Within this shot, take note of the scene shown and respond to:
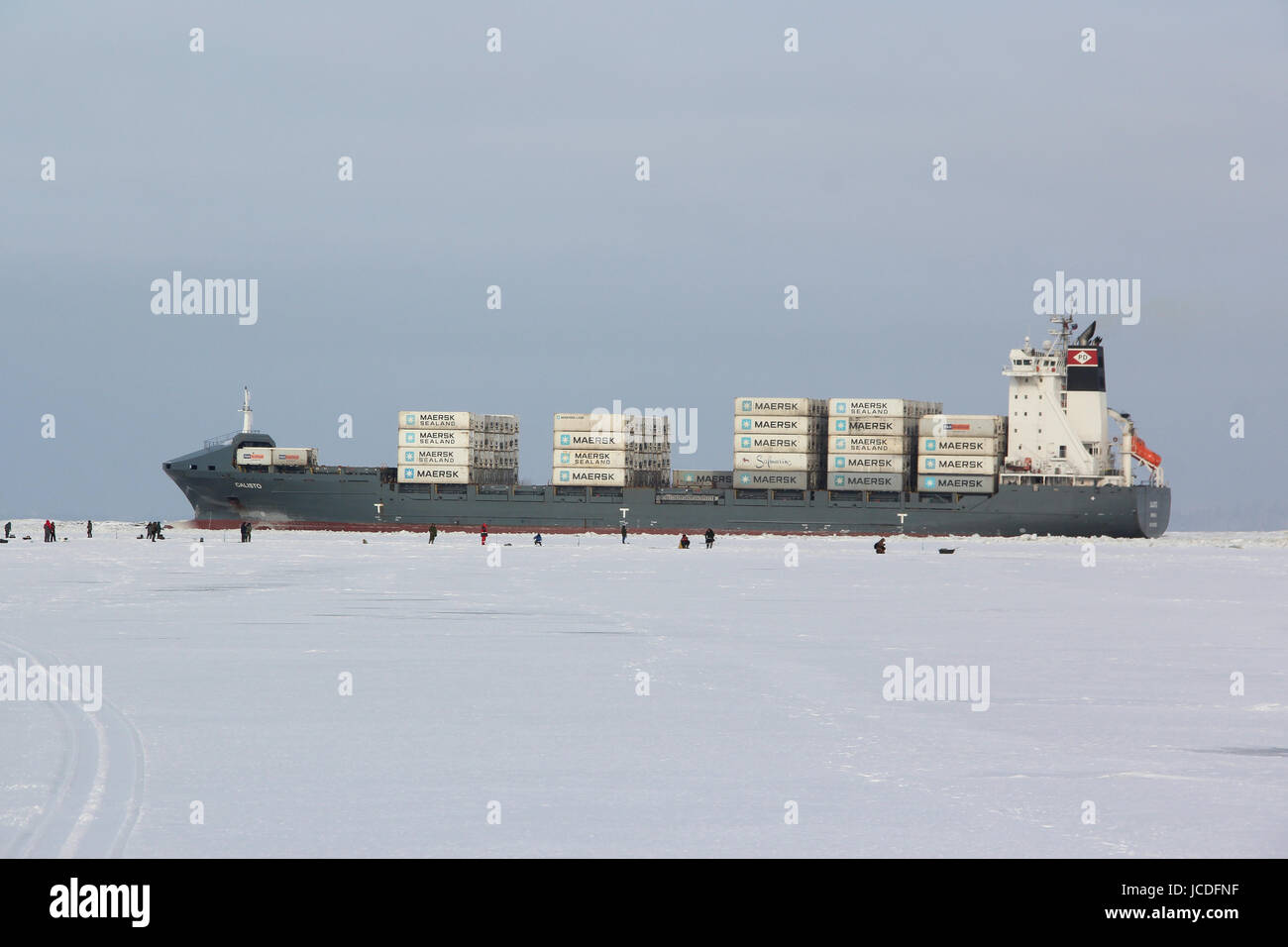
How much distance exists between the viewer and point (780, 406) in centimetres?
9031

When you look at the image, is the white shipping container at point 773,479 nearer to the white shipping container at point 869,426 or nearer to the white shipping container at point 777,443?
the white shipping container at point 777,443

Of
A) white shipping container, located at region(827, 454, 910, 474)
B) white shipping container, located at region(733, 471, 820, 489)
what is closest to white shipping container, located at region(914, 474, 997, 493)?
white shipping container, located at region(827, 454, 910, 474)

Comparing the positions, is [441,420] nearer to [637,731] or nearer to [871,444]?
[871,444]

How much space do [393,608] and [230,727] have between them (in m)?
13.7

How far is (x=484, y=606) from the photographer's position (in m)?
26.6

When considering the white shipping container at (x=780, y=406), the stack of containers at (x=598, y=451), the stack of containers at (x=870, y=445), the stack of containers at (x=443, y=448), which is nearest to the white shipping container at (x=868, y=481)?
the stack of containers at (x=870, y=445)

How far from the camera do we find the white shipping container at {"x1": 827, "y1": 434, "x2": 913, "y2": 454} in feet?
287

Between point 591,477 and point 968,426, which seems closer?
point 968,426

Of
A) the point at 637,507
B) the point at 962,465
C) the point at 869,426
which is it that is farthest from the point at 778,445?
the point at 962,465

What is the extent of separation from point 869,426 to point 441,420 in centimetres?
2898

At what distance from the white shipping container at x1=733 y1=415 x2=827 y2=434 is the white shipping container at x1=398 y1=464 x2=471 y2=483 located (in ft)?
61.6

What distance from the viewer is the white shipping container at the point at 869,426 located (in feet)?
288

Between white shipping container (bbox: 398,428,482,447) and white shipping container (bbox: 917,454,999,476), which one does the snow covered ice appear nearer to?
white shipping container (bbox: 917,454,999,476)
